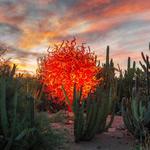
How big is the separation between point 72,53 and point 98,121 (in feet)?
23.3

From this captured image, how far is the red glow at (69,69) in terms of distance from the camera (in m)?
17.8

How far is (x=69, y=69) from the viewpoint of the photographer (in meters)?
17.9

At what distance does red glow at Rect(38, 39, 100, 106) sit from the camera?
702 inches

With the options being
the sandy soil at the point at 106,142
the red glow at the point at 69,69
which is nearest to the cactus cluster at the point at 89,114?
the sandy soil at the point at 106,142

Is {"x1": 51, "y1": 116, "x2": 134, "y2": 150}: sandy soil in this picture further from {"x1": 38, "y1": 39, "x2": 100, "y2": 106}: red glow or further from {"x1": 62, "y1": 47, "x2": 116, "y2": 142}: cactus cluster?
{"x1": 38, "y1": 39, "x2": 100, "y2": 106}: red glow

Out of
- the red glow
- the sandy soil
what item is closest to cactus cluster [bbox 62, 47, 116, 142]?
the sandy soil

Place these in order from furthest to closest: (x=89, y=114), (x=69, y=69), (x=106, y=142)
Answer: (x=69, y=69)
(x=106, y=142)
(x=89, y=114)

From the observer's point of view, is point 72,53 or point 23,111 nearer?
point 23,111

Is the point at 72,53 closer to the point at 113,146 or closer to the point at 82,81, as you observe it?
the point at 82,81

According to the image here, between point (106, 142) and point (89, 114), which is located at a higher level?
point (89, 114)

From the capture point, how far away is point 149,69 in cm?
1349

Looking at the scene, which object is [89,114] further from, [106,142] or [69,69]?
[69,69]

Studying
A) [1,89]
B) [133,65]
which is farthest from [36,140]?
[133,65]

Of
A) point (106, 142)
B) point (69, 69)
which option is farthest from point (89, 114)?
point (69, 69)
